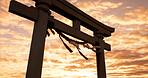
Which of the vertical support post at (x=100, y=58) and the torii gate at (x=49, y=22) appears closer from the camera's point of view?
the torii gate at (x=49, y=22)

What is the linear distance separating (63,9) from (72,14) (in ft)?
0.91

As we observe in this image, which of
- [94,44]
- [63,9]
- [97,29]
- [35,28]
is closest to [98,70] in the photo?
[94,44]

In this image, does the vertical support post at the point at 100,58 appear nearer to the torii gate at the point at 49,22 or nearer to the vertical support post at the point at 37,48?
the torii gate at the point at 49,22

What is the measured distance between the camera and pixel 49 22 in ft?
7.84

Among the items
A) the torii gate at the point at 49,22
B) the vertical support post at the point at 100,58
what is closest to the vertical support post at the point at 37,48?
the torii gate at the point at 49,22

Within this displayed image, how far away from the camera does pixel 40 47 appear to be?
2.05 m

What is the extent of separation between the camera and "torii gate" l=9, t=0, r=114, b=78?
1945 mm

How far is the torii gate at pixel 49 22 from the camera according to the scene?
Result: 1945mm

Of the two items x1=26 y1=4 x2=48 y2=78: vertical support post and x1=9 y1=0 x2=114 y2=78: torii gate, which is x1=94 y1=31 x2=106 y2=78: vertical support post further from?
x1=26 y1=4 x2=48 y2=78: vertical support post

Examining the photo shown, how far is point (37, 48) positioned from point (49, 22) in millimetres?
610

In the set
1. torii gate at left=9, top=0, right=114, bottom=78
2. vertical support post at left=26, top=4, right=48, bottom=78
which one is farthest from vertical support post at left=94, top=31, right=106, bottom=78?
vertical support post at left=26, top=4, right=48, bottom=78

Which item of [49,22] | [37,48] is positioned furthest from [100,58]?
[37,48]

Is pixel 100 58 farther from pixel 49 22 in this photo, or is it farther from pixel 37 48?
pixel 37 48

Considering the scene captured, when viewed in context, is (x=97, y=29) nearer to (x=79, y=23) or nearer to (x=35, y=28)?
(x=79, y=23)
